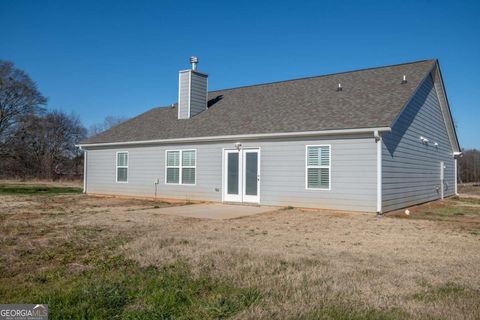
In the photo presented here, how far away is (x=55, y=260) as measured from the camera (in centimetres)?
552

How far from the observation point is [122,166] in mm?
18000

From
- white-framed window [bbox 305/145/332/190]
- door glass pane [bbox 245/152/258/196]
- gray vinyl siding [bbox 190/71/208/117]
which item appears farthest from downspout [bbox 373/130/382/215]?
gray vinyl siding [bbox 190/71/208/117]

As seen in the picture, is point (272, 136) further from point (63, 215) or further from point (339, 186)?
point (63, 215)

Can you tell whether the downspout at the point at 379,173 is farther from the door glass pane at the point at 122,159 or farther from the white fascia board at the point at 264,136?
the door glass pane at the point at 122,159

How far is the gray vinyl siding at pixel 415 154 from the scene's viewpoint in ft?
39.5

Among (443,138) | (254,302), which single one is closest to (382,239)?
(254,302)

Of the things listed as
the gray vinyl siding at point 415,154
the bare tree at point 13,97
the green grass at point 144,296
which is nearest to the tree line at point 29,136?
the bare tree at point 13,97

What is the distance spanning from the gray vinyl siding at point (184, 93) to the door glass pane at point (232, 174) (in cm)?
439

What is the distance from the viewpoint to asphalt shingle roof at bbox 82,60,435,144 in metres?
12.4

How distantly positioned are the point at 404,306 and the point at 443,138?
55.5 ft

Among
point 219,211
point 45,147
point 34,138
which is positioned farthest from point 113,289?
point 45,147

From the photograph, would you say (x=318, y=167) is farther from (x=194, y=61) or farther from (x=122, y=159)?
(x=122, y=159)

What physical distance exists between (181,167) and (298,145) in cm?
523

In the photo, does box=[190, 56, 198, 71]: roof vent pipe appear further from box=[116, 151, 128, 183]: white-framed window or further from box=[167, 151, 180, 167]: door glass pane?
box=[116, 151, 128, 183]: white-framed window
